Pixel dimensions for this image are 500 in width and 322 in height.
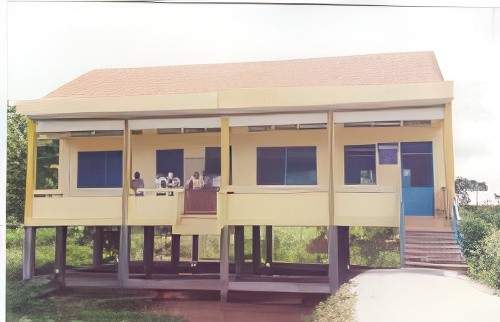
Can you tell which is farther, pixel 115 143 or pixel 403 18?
pixel 115 143

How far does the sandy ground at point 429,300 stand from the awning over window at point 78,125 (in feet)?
8.20

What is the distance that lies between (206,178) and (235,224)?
0.47 meters

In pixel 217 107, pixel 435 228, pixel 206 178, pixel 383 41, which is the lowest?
pixel 435 228

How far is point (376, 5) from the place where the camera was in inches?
188

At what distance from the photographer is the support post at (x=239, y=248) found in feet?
17.1

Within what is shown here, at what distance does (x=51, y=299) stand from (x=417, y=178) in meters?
3.18

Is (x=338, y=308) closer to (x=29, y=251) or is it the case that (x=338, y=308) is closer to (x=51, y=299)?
(x=51, y=299)

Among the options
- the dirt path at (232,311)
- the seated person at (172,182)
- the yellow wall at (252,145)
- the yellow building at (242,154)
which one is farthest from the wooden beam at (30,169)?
the yellow wall at (252,145)

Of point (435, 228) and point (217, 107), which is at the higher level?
point (217, 107)

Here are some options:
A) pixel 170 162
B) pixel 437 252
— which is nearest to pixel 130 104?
pixel 170 162

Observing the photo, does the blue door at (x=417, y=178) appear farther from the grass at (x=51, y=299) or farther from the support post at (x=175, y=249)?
the grass at (x=51, y=299)

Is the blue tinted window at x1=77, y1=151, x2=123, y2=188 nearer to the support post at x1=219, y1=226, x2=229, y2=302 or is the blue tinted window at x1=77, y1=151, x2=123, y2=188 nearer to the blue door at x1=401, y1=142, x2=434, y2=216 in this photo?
the support post at x1=219, y1=226, x2=229, y2=302

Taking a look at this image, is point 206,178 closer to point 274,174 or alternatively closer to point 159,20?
point 274,174

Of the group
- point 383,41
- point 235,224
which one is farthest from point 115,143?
point 383,41
